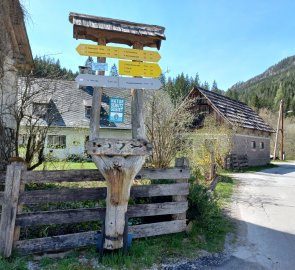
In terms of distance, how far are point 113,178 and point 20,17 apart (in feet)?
13.8

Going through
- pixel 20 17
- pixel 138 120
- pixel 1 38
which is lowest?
pixel 138 120

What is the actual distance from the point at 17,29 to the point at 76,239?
6225 millimetres

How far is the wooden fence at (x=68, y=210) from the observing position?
4504mm

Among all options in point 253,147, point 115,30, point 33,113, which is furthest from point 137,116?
point 253,147

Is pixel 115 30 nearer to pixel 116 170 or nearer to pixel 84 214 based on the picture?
pixel 116 170

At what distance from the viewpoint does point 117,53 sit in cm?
513

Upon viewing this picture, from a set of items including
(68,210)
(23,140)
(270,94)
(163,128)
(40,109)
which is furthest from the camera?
(270,94)

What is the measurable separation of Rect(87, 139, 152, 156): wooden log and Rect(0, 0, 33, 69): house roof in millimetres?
3656

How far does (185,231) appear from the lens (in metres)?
5.94

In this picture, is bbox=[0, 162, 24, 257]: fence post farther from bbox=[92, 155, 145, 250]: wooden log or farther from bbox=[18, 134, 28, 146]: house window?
bbox=[18, 134, 28, 146]: house window

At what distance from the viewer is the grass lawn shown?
448 centimetres

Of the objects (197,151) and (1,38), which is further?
(197,151)

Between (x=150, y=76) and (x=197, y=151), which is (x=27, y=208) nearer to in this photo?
(x=150, y=76)

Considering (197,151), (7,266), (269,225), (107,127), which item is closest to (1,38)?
(7,266)
